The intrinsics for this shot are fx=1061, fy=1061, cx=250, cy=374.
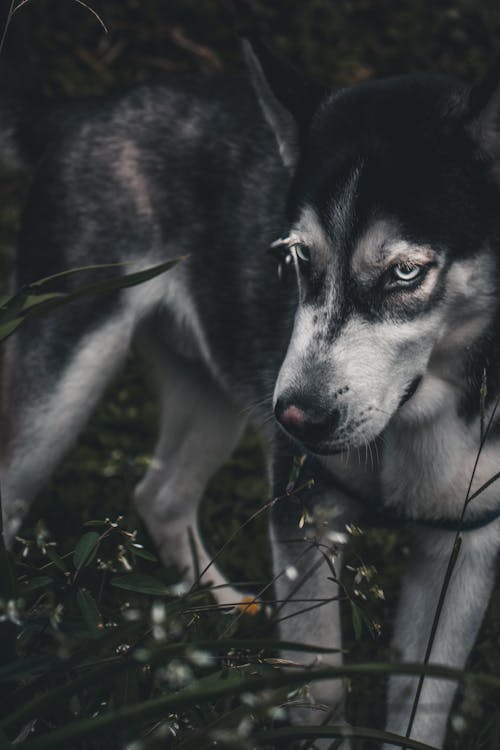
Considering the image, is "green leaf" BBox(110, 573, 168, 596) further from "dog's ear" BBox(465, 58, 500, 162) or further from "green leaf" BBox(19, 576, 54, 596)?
"dog's ear" BBox(465, 58, 500, 162)

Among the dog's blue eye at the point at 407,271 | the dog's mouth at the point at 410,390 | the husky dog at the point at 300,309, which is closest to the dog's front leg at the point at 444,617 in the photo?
the husky dog at the point at 300,309

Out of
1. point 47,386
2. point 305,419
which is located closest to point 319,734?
point 305,419

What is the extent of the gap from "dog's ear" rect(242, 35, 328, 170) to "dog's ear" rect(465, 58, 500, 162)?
0.48 m

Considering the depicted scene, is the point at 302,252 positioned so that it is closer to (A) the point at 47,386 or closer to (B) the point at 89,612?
(B) the point at 89,612

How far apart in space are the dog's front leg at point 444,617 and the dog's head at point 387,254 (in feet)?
1.74

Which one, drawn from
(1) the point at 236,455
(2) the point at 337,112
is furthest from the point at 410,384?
(1) the point at 236,455

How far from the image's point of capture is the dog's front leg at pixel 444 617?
2.84 m

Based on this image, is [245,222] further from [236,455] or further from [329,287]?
[236,455]

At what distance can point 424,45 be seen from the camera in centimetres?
684

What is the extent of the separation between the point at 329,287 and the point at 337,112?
510mm

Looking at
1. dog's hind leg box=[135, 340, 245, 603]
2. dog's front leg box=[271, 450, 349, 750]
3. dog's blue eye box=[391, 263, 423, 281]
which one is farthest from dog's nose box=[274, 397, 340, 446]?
dog's hind leg box=[135, 340, 245, 603]

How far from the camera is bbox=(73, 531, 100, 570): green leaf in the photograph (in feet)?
6.82

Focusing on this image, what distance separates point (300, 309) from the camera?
2.54 meters

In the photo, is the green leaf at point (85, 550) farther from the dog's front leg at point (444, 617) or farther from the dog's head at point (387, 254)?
the dog's front leg at point (444, 617)
